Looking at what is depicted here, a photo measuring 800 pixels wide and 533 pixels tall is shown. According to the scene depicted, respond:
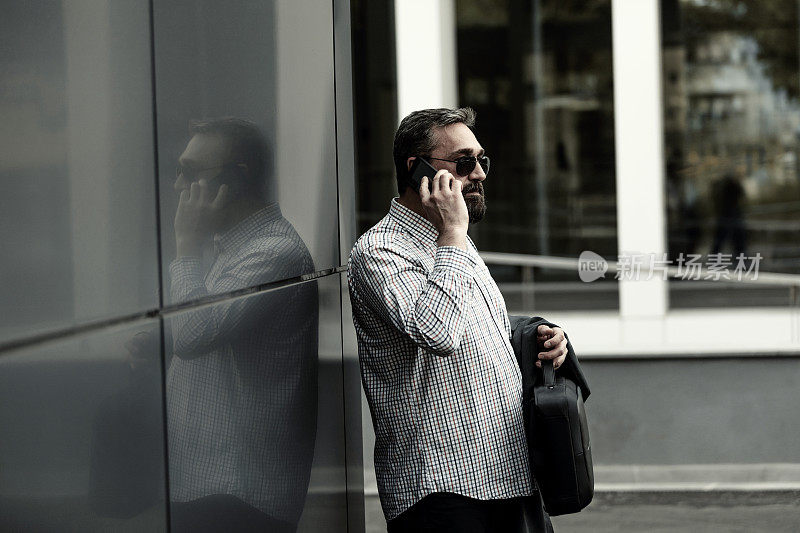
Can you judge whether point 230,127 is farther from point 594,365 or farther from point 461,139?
point 594,365

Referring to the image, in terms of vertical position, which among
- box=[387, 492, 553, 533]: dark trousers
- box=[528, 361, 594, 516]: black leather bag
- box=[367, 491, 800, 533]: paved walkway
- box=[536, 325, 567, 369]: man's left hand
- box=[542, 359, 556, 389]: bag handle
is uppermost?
box=[536, 325, 567, 369]: man's left hand

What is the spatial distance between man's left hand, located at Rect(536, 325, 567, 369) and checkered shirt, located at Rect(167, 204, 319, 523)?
2.04 feet

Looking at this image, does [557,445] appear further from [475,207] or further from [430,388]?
[475,207]

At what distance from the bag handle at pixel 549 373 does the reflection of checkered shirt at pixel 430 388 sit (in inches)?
3.2

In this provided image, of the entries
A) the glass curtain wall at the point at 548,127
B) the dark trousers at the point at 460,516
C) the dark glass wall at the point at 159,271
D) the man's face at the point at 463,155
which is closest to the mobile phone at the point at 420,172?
the man's face at the point at 463,155

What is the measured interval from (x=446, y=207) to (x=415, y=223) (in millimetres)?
143

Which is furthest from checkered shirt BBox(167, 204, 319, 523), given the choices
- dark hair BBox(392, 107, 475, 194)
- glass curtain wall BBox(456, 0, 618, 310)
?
glass curtain wall BBox(456, 0, 618, 310)

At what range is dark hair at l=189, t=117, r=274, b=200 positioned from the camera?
84.0 inches

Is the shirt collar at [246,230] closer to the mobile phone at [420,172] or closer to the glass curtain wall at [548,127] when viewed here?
the mobile phone at [420,172]

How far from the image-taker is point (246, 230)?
235 centimetres

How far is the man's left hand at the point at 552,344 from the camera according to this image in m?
3.11

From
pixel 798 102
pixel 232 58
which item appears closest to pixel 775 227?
pixel 798 102

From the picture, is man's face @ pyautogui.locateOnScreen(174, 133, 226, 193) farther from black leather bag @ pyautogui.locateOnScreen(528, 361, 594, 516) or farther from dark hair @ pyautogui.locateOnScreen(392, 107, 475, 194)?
black leather bag @ pyautogui.locateOnScreen(528, 361, 594, 516)

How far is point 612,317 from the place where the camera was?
10656mm
